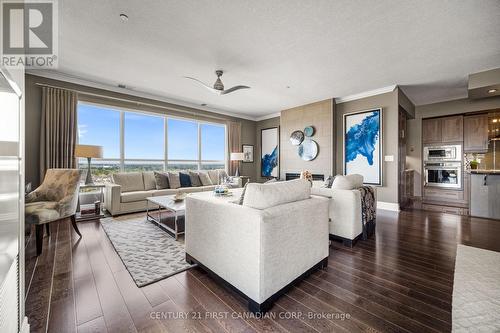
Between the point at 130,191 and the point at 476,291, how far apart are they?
527 centimetres

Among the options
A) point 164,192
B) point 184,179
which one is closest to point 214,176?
point 184,179

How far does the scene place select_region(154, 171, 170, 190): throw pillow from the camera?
15.7 feet

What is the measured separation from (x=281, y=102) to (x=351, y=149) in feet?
7.30

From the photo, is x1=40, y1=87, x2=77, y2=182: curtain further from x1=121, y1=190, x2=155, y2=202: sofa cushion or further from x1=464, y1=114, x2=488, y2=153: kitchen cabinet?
x1=464, y1=114, x2=488, y2=153: kitchen cabinet

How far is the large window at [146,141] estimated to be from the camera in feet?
14.9

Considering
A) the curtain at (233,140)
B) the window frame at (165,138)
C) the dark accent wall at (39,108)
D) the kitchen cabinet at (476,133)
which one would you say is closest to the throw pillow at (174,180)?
the window frame at (165,138)

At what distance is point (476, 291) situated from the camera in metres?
1.72

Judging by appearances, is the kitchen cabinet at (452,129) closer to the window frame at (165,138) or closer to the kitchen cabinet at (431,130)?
the kitchen cabinet at (431,130)

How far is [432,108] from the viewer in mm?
5750

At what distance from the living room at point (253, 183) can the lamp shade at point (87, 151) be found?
5 cm

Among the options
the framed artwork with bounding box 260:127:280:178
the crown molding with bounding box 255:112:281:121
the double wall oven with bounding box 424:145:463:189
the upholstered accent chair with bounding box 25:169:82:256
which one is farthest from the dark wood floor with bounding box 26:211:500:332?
the crown molding with bounding box 255:112:281:121

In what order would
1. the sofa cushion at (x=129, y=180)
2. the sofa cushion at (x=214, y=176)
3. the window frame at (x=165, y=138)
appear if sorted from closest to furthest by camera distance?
the sofa cushion at (x=129, y=180) → the window frame at (x=165, y=138) → the sofa cushion at (x=214, y=176)

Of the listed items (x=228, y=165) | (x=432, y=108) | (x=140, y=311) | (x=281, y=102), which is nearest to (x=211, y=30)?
(x=140, y=311)

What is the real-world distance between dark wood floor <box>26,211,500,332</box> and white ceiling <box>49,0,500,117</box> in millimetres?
2709
